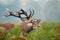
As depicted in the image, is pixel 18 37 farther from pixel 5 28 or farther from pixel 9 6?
pixel 9 6

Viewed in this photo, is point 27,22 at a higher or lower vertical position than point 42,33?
higher

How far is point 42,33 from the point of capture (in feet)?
7.92

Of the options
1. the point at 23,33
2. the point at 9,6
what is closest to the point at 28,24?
the point at 23,33

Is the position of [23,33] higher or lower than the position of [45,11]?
lower

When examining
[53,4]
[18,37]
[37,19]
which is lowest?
[18,37]

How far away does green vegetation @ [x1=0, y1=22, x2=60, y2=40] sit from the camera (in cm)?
240

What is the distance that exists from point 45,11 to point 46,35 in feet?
0.85

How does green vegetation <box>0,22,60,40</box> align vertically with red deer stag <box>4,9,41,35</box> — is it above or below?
below

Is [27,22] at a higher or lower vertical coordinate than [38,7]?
lower

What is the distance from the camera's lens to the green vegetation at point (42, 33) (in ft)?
7.89

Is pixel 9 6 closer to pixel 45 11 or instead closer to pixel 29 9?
pixel 29 9

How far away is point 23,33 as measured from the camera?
2.42 metres

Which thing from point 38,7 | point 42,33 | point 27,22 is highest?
point 38,7

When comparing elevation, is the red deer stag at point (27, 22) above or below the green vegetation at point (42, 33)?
above
